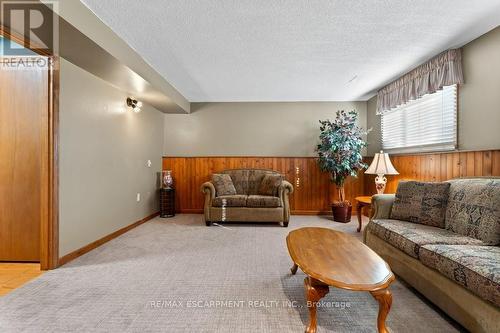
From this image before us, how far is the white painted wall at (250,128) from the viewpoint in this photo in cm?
493

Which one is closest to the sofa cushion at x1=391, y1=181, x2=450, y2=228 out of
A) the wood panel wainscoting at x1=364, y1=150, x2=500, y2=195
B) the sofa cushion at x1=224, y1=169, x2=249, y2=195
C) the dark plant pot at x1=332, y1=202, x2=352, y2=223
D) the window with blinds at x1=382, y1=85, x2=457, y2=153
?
the wood panel wainscoting at x1=364, y1=150, x2=500, y2=195

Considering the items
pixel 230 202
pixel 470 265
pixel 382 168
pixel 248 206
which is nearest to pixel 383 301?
pixel 470 265

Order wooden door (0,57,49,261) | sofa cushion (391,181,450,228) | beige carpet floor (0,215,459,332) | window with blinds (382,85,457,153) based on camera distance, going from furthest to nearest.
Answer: window with blinds (382,85,457,153), wooden door (0,57,49,261), sofa cushion (391,181,450,228), beige carpet floor (0,215,459,332)

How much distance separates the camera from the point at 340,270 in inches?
54.2

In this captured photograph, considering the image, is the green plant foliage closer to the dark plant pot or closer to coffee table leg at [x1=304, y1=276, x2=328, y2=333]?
the dark plant pot

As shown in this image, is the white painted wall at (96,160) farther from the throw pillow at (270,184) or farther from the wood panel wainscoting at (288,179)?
the throw pillow at (270,184)

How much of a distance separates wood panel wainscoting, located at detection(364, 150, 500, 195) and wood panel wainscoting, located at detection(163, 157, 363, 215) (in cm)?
119

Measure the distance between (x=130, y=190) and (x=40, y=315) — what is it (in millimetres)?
2329

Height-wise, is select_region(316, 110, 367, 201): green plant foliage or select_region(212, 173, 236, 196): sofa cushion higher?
select_region(316, 110, 367, 201): green plant foliage

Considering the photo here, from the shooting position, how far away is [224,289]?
1938 millimetres

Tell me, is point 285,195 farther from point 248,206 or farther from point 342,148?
point 342,148

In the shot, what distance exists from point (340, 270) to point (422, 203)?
1570 mm

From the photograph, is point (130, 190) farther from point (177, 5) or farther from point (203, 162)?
point (177, 5)

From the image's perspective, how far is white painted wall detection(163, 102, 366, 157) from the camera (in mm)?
4934
